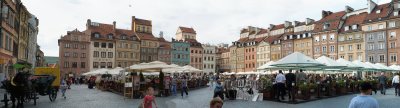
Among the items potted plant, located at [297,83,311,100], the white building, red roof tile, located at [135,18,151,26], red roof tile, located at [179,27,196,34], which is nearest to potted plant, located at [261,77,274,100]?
potted plant, located at [297,83,311,100]

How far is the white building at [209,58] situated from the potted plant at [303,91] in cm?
8988

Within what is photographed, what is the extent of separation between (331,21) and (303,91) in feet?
202

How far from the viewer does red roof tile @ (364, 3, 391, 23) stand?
220ft

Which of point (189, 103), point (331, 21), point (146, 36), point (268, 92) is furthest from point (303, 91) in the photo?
point (146, 36)

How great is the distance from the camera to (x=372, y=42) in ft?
225

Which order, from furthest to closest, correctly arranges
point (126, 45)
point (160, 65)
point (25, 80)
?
point (126, 45), point (160, 65), point (25, 80)

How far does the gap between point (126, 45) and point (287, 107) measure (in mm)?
73191

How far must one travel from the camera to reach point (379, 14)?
68.4 meters

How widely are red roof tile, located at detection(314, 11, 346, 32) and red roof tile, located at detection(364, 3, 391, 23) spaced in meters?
6.53

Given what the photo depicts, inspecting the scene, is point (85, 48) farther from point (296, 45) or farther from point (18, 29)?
point (296, 45)

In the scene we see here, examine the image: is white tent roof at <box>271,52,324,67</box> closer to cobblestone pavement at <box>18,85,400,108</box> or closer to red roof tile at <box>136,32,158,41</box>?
cobblestone pavement at <box>18,85,400,108</box>

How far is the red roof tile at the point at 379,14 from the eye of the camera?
220 feet

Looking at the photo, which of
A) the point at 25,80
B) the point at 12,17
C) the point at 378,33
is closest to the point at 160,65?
the point at 25,80

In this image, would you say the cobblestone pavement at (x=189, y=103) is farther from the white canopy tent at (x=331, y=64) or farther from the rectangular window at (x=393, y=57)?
the rectangular window at (x=393, y=57)
